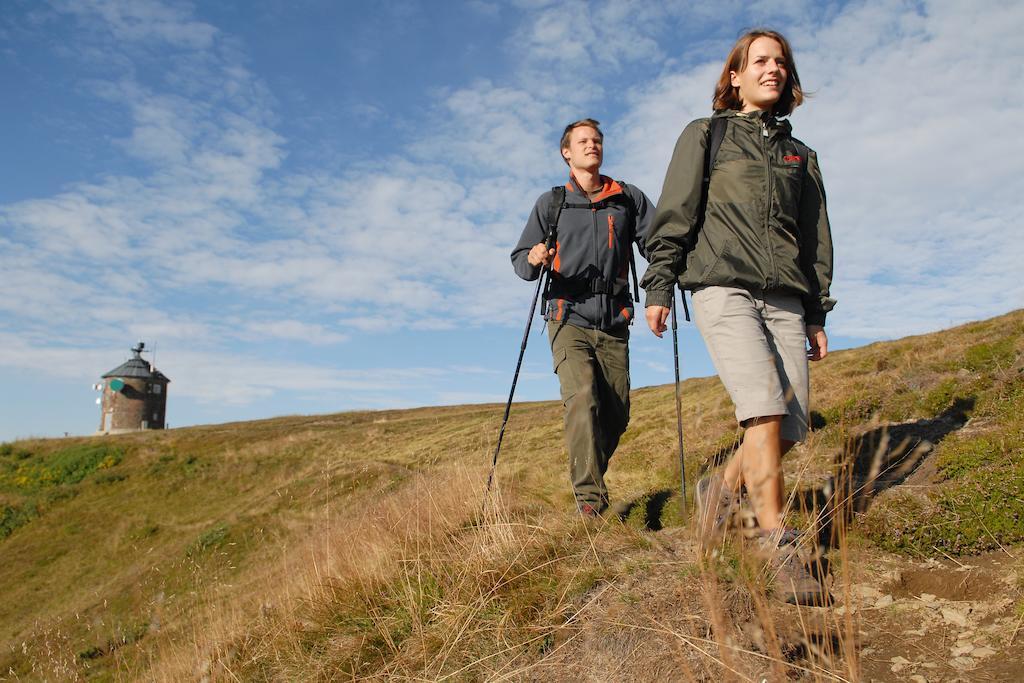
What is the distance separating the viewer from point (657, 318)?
12.8 ft

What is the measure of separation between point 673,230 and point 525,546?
79.4 inches

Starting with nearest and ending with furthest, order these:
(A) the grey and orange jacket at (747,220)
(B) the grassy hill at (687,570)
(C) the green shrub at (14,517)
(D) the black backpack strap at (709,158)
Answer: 1. (B) the grassy hill at (687,570)
2. (A) the grey and orange jacket at (747,220)
3. (D) the black backpack strap at (709,158)
4. (C) the green shrub at (14,517)

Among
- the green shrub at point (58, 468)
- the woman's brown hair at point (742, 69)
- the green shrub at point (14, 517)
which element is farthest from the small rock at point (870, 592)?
the green shrub at point (58, 468)

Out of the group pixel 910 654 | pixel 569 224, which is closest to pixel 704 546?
pixel 910 654

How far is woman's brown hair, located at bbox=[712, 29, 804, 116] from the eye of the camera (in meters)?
3.90

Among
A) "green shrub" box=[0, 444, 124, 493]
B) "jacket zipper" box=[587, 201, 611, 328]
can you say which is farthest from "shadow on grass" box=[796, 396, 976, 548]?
"green shrub" box=[0, 444, 124, 493]

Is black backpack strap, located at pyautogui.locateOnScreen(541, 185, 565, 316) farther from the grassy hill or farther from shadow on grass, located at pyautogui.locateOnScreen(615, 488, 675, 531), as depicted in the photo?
shadow on grass, located at pyautogui.locateOnScreen(615, 488, 675, 531)

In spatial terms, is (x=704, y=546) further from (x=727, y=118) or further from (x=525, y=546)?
(x=727, y=118)

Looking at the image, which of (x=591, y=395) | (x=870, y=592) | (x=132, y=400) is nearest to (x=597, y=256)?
(x=591, y=395)

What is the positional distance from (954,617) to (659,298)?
81.3 inches

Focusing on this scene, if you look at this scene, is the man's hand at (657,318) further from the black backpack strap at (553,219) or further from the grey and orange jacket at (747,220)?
the black backpack strap at (553,219)

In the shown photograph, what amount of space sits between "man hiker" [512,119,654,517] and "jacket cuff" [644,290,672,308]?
1335 mm

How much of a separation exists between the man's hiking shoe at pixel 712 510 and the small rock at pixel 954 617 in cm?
102

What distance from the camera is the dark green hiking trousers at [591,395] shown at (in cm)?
495
